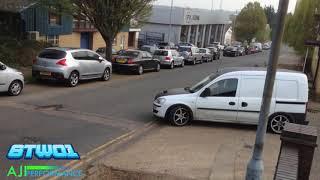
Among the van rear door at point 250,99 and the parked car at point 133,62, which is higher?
the van rear door at point 250,99

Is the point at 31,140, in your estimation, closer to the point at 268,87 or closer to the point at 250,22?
the point at 268,87

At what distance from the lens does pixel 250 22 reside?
262 ft

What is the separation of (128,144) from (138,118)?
2870 mm

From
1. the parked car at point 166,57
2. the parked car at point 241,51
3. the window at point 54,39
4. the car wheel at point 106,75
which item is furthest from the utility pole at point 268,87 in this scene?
the parked car at point 241,51

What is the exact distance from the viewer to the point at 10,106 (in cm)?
1303

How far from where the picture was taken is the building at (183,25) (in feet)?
201

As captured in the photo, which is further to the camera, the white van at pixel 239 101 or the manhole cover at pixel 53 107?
the manhole cover at pixel 53 107

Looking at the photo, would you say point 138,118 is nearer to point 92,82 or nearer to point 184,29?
point 92,82

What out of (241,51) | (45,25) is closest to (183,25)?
(241,51)

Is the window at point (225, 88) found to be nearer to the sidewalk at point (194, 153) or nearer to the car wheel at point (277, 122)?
the sidewalk at point (194, 153)

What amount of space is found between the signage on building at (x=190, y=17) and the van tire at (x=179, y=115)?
51.2 m

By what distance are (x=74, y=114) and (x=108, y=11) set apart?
1241cm

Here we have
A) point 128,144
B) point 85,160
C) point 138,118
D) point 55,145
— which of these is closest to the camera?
point 85,160

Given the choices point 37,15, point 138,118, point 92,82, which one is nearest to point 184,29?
point 37,15
